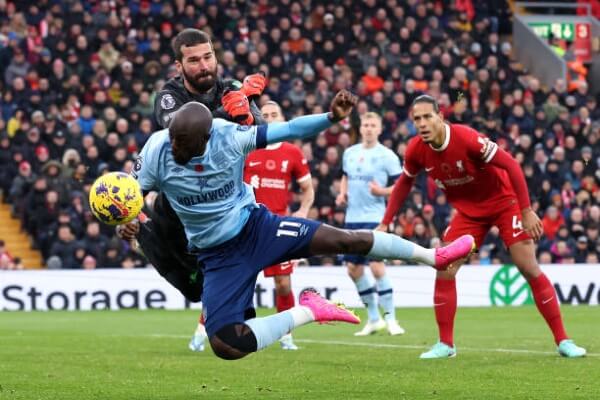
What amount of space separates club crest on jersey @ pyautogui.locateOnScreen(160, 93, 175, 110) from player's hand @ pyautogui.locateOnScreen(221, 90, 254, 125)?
2.02 feet

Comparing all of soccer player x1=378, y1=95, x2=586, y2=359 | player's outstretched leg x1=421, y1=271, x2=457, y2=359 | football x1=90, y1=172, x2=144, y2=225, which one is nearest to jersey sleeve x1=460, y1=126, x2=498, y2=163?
soccer player x1=378, y1=95, x2=586, y2=359

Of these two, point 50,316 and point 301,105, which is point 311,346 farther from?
point 301,105

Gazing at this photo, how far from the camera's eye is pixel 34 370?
1098cm

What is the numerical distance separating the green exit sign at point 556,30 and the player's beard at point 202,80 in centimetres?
2551

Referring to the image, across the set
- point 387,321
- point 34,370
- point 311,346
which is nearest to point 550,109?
point 387,321

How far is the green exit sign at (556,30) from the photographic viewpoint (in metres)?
34.6

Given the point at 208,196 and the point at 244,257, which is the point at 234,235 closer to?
the point at 244,257

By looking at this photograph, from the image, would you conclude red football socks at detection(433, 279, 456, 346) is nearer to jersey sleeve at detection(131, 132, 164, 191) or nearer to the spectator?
jersey sleeve at detection(131, 132, 164, 191)

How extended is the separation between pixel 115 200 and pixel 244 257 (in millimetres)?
991

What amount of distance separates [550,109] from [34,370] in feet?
65.4

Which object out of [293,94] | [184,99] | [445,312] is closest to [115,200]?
[184,99]

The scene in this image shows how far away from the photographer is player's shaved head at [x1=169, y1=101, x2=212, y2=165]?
842 cm

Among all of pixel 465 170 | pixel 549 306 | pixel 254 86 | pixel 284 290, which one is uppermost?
pixel 254 86

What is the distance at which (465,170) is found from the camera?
11.7m
